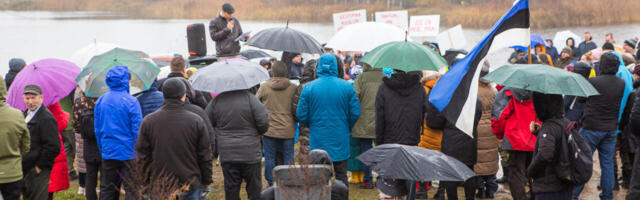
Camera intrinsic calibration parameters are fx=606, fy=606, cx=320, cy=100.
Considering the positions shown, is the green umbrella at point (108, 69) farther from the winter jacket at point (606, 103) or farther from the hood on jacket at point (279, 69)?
the winter jacket at point (606, 103)

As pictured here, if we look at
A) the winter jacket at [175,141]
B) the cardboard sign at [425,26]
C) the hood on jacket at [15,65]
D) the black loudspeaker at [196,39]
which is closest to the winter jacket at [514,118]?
the winter jacket at [175,141]

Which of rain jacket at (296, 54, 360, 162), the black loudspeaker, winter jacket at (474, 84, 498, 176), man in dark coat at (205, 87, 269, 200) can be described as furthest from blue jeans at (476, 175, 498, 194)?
the black loudspeaker

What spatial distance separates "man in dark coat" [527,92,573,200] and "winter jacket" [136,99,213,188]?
2.44 meters

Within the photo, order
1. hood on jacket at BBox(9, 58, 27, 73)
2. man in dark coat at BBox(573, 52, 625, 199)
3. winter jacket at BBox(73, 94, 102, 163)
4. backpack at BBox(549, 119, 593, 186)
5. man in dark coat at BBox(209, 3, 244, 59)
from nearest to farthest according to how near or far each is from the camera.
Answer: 1. backpack at BBox(549, 119, 593, 186)
2. winter jacket at BBox(73, 94, 102, 163)
3. man in dark coat at BBox(573, 52, 625, 199)
4. hood on jacket at BBox(9, 58, 27, 73)
5. man in dark coat at BBox(209, 3, 244, 59)

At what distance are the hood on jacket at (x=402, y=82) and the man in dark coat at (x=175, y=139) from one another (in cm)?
182

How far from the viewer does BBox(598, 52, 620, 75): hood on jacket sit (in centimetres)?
577

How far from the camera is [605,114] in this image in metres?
5.93

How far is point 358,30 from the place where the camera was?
25.7ft

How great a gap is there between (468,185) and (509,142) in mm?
532

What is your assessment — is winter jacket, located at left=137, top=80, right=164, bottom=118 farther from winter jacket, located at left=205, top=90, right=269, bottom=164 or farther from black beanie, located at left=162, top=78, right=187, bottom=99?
black beanie, located at left=162, top=78, right=187, bottom=99

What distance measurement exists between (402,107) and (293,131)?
1.23 m

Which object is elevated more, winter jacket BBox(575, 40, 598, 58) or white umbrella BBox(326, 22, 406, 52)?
white umbrella BBox(326, 22, 406, 52)

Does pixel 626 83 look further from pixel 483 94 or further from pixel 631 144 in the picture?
pixel 483 94

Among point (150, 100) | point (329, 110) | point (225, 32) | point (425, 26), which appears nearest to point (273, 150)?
point (329, 110)
